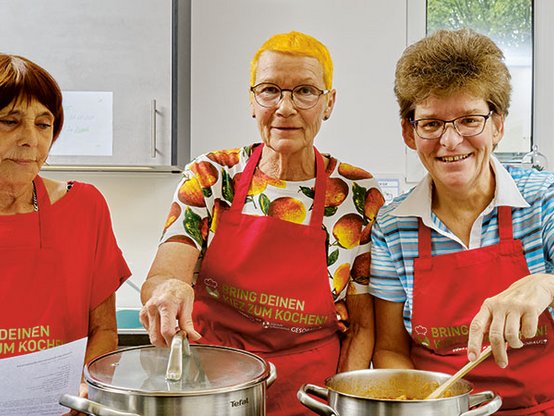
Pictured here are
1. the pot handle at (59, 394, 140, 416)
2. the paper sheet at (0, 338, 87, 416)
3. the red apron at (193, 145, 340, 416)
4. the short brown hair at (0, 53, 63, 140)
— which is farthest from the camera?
the red apron at (193, 145, 340, 416)

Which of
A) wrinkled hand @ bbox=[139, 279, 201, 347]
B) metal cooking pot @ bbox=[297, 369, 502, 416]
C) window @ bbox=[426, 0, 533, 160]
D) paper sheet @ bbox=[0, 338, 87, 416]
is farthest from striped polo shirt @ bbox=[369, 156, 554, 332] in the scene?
window @ bbox=[426, 0, 533, 160]

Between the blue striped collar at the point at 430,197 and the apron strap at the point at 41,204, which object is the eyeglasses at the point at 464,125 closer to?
the blue striped collar at the point at 430,197

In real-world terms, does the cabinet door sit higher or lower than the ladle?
higher

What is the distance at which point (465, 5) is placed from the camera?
297cm

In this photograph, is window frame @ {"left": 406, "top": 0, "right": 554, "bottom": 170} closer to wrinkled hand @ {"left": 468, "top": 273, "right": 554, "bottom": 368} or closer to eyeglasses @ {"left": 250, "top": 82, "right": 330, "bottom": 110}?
eyeglasses @ {"left": 250, "top": 82, "right": 330, "bottom": 110}

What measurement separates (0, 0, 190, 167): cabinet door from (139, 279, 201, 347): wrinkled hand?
4.77 ft

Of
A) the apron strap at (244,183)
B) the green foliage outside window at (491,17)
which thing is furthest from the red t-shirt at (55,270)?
the green foliage outside window at (491,17)

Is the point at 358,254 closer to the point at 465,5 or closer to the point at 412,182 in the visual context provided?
the point at 412,182

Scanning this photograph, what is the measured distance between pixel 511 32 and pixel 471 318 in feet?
6.45

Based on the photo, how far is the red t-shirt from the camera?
1.37 m

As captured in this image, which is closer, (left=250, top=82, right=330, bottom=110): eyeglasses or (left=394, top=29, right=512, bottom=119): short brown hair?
(left=394, top=29, right=512, bottom=119): short brown hair

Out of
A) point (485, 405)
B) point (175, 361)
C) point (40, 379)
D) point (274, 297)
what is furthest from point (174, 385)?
point (274, 297)

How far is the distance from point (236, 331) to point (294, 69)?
59 centimetres

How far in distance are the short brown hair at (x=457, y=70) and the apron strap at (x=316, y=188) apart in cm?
28
